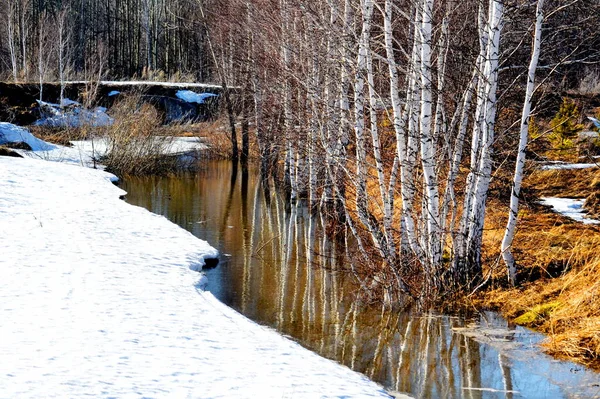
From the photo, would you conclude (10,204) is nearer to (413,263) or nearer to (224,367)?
(413,263)

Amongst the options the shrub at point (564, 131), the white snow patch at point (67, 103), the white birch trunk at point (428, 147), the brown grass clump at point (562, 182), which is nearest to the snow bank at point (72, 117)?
the white snow patch at point (67, 103)

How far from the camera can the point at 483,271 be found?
9.80 metres

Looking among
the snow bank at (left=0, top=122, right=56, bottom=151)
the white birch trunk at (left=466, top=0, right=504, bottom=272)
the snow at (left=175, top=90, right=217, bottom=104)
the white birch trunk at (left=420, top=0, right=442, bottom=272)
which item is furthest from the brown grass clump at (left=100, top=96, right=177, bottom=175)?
the white birch trunk at (left=466, top=0, right=504, bottom=272)

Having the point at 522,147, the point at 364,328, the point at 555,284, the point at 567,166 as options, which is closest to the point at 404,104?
the point at 522,147

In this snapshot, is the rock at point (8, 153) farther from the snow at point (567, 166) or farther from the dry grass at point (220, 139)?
the snow at point (567, 166)

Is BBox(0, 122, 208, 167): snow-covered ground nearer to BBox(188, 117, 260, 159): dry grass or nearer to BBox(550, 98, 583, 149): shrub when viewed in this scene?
BBox(188, 117, 260, 159): dry grass

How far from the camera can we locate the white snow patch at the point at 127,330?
588 cm

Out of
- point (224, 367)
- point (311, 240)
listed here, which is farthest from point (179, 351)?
point (311, 240)

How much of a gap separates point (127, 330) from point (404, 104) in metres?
6.57

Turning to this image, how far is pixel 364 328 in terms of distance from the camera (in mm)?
8688

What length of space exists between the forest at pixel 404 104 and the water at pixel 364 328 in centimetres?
64

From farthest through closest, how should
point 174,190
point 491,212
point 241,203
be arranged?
1. point 174,190
2. point 241,203
3. point 491,212

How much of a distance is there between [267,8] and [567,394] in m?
13.6

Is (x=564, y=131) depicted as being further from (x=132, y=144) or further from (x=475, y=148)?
(x=132, y=144)
